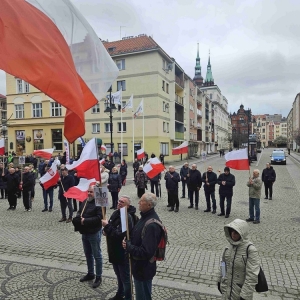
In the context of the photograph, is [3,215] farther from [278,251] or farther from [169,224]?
[278,251]

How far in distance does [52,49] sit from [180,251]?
5603 mm

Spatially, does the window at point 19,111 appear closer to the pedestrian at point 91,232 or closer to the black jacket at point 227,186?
the black jacket at point 227,186

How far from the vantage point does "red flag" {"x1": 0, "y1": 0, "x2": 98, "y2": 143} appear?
337 cm

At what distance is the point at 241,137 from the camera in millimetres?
85500

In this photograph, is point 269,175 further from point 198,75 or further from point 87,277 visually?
point 198,75

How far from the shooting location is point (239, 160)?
36.8ft

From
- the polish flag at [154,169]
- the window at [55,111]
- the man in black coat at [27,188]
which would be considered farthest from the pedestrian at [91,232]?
the window at [55,111]

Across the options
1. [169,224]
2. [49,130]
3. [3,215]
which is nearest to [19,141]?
[49,130]

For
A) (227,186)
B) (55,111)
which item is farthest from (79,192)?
(55,111)

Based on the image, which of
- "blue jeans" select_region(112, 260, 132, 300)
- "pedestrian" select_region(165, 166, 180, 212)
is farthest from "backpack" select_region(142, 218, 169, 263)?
"pedestrian" select_region(165, 166, 180, 212)

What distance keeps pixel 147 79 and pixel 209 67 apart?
9175 centimetres

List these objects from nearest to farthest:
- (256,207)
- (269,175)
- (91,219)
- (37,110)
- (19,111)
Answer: (91,219) → (256,207) → (269,175) → (37,110) → (19,111)

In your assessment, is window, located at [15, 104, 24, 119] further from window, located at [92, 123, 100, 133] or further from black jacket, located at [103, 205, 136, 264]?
black jacket, located at [103, 205, 136, 264]

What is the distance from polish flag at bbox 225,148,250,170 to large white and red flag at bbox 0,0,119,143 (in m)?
→ 8.28
